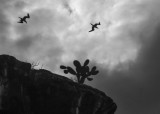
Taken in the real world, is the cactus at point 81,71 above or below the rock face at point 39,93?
above

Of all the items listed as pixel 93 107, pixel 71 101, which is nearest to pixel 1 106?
pixel 71 101

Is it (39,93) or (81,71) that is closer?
(39,93)

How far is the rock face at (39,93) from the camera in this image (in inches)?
1018

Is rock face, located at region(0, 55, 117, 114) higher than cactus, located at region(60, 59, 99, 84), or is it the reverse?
cactus, located at region(60, 59, 99, 84)

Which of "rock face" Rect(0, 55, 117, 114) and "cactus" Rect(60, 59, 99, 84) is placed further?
"cactus" Rect(60, 59, 99, 84)

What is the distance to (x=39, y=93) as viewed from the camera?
90.0 feet

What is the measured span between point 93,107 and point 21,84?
20.3ft

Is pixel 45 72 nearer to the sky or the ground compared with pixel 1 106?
nearer to the sky

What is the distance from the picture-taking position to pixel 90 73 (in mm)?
33719

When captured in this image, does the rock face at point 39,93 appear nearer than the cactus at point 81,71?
Yes

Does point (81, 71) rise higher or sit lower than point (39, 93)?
higher

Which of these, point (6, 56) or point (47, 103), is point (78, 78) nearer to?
point (47, 103)

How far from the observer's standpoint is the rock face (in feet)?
84.8

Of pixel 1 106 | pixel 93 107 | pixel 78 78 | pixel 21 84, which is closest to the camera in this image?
pixel 1 106
